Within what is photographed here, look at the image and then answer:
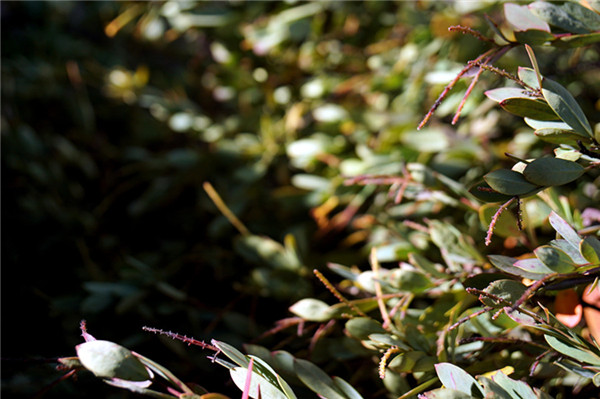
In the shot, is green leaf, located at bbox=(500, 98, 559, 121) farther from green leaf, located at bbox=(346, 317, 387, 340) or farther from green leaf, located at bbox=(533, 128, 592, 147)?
green leaf, located at bbox=(346, 317, 387, 340)

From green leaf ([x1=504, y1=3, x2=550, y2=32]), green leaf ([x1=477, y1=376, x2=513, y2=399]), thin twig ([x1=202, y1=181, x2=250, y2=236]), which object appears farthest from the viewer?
thin twig ([x1=202, y1=181, x2=250, y2=236])

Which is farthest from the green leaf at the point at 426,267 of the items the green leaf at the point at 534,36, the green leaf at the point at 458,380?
the green leaf at the point at 534,36

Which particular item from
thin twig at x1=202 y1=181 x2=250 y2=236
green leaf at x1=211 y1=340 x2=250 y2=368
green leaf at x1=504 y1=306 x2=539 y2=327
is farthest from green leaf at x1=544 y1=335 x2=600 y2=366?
thin twig at x1=202 y1=181 x2=250 y2=236

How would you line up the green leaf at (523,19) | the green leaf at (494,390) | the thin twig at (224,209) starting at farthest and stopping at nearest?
the thin twig at (224,209) → the green leaf at (523,19) → the green leaf at (494,390)

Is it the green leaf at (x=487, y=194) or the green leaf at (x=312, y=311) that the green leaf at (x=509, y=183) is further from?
the green leaf at (x=312, y=311)

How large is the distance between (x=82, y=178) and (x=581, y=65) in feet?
2.82

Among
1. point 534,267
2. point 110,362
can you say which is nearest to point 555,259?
point 534,267

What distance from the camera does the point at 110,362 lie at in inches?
13.4

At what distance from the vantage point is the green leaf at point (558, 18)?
0.42 metres

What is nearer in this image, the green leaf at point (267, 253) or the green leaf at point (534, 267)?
the green leaf at point (534, 267)

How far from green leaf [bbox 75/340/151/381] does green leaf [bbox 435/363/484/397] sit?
22 centimetres

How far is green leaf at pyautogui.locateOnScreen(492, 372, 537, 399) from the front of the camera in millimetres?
344

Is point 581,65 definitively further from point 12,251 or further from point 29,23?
point 29,23

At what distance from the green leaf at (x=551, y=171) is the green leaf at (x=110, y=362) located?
1.05 ft
